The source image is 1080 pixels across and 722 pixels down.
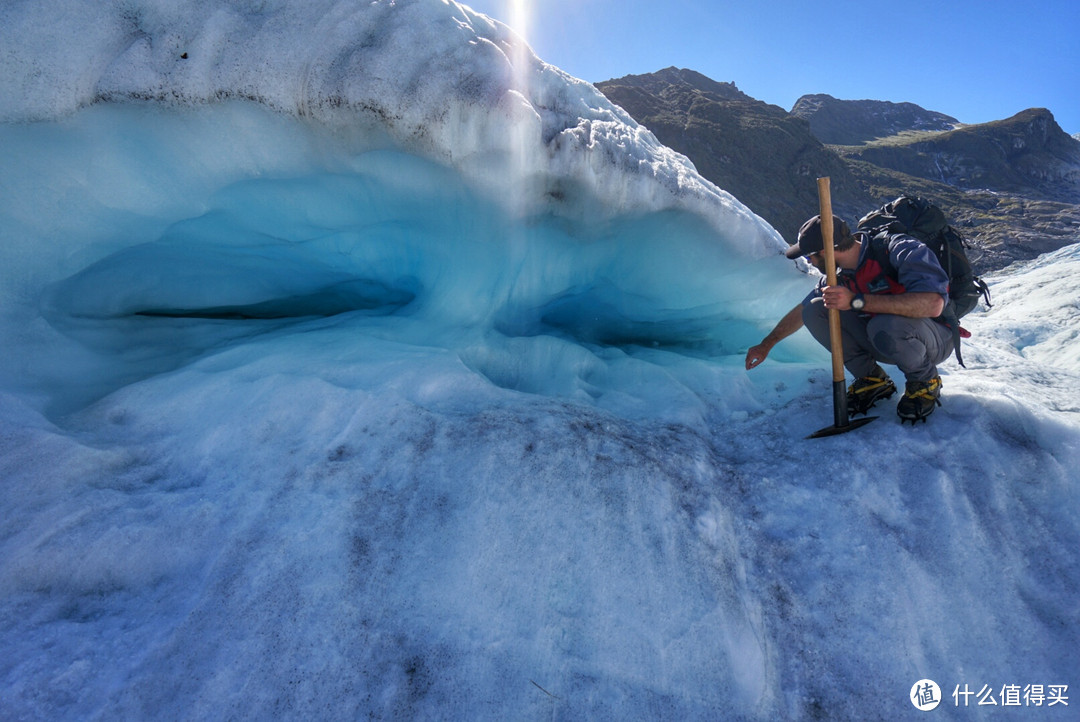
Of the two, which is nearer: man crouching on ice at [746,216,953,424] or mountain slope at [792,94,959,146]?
man crouching on ice at [746,216,953,424]

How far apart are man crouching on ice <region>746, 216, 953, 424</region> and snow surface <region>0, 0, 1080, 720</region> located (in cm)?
25

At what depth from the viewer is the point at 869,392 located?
2717 millimetres

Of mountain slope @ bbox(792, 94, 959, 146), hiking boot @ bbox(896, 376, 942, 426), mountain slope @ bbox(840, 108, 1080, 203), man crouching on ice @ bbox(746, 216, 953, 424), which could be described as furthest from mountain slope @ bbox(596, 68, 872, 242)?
mountain slope @ bbox(792, 94, 959, 146)

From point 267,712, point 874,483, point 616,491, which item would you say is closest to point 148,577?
point 267,712

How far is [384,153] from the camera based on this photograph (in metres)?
2.68

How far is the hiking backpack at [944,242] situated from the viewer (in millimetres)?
2561

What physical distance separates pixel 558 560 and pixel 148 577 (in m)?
1.45

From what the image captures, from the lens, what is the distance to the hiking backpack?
2.56 m

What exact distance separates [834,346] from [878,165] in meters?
41.9

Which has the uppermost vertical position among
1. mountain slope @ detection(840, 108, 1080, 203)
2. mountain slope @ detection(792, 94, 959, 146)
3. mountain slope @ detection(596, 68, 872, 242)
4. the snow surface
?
mountain slope @ detection(792, 94, 959, 146)

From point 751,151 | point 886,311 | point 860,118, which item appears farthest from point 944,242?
point 860,118

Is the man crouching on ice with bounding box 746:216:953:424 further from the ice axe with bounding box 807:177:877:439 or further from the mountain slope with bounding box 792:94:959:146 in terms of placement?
the mountain slope with bounding box 792:94:959:146

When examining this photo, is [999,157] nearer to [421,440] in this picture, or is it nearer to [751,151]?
[751,151]

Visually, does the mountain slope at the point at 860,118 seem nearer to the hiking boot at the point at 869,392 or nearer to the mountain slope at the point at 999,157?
the mountain slope at the point at 999,157
